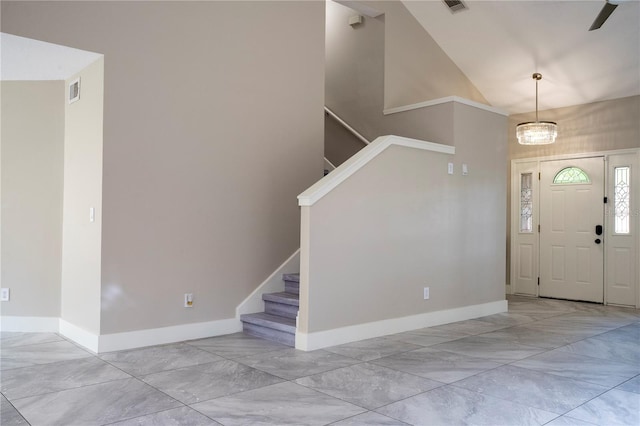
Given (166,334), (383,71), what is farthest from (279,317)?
(383,71)

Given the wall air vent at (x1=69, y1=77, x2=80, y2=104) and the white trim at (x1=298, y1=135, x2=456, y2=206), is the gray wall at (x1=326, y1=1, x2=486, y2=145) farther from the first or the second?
the wall air vent at (x1=69, y1=77, x2=80, y2=104)

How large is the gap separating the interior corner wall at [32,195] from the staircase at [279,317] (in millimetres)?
1923

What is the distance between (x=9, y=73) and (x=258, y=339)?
337 centimetres

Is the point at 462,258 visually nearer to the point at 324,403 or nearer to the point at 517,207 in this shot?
the point at 517,207

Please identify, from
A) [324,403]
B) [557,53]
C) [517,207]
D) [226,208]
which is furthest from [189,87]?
[517,207]

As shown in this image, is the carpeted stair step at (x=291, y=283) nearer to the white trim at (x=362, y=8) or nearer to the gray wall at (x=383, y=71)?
the gray wall at (x=383, y=71)

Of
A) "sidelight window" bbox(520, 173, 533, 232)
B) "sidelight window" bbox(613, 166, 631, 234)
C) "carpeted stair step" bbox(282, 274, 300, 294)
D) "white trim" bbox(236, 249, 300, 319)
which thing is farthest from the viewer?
"sidelight window" bbox(520, 173, 533, 232)

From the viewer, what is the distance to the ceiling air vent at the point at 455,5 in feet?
21.8

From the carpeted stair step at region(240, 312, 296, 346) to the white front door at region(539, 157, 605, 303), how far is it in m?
4.73

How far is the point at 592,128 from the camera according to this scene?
7.36 m

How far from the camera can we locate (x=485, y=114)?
6.34 m

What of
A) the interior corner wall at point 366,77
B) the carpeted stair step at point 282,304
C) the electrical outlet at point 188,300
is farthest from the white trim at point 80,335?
the interior corner wall at point 366,77

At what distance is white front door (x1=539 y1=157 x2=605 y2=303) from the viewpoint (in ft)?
24.0

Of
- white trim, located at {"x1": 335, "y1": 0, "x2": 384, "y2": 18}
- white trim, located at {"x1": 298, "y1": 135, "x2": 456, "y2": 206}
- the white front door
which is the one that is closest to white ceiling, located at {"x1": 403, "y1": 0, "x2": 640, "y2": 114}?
white trim, located at {"x1": 335, "y1": 0, "x2": 384, "y2": 18}
